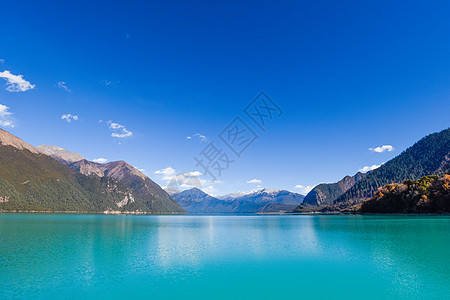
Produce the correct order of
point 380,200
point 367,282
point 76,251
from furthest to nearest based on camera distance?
1. point 380,200
2. point 76,251
3. point 367,282

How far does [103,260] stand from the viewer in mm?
32719

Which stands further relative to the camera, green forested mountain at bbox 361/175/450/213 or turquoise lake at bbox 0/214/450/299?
green forested mountain at bbox 361/175/450/213

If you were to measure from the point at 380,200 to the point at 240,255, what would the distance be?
17238 centimetres

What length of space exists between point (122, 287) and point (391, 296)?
2153cm

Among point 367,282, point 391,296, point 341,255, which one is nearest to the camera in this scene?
point 391,296

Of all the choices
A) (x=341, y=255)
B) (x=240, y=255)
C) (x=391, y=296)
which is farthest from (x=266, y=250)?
(x=391, y=296)

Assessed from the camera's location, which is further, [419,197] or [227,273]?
[419,197]

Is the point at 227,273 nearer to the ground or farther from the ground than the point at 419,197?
nearer to the ground

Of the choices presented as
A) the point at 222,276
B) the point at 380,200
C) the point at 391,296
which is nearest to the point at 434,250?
the point at 391,296

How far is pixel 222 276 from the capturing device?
25750mm

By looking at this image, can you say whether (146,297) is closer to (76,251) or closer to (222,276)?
(222,276)

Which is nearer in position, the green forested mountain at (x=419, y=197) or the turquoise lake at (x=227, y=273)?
the turquoise lake at (x=227, y=273)

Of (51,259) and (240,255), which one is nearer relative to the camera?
(51,259)

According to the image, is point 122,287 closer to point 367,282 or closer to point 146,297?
point 146,297
